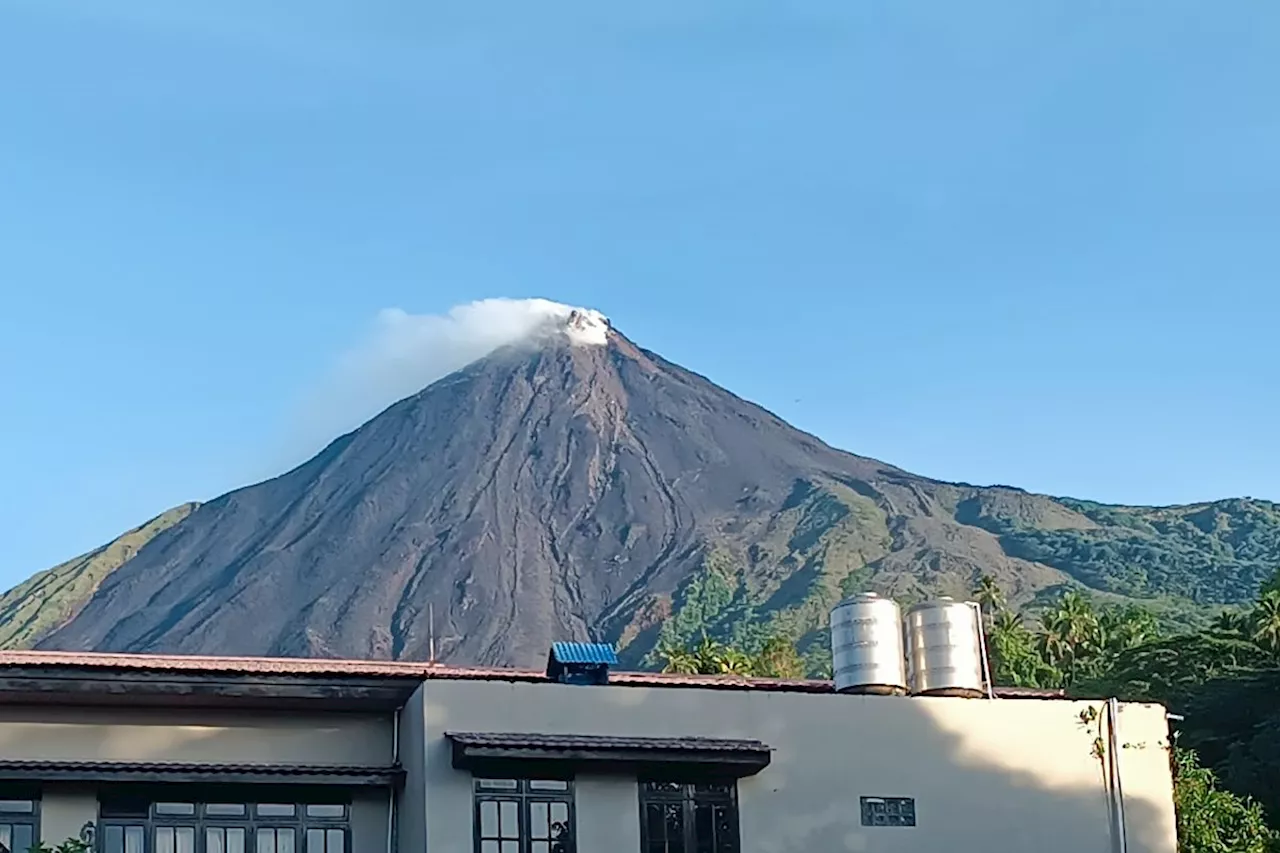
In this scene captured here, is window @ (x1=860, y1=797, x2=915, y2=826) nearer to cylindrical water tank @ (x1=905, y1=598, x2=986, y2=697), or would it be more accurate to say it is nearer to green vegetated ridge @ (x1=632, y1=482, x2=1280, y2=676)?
cylindrical water tank @ (x1=905, y1=598, x2=986, y2=697)

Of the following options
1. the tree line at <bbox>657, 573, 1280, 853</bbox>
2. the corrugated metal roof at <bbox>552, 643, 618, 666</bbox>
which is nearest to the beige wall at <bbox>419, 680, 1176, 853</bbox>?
the corrugated metal roof at <bbox>552, 643, 618, 666</bbox>

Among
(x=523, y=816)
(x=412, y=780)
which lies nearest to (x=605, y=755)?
(x=523, y=816)

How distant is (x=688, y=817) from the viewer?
20500mm

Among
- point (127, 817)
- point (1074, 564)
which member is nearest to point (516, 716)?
point (127, 817)

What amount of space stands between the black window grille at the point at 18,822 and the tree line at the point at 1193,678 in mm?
14879

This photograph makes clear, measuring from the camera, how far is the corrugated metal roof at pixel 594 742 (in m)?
19.5

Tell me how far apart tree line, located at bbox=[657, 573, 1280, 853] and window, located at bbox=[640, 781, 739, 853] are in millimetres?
8236

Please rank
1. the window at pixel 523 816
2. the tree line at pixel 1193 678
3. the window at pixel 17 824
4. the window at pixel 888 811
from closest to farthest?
1. the window at pixel 17 824
2. the window at pixel 523 816
3. the window at pixel 888 811
4. the tree line at pixel 1193 678

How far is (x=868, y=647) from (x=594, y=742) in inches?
153

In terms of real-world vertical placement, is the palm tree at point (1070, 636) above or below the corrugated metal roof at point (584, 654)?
above

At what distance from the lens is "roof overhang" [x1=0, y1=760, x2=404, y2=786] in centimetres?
1908

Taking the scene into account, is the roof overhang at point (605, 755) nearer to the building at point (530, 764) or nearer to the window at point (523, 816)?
the building at point (530, 764)

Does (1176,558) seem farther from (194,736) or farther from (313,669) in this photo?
(194,736)

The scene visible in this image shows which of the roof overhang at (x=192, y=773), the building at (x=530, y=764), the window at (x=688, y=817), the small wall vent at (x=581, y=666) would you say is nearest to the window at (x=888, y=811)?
the building at (x=530, y=764)
